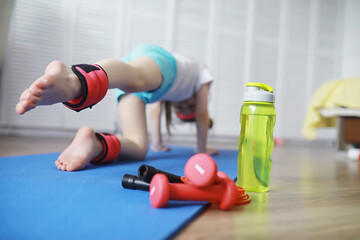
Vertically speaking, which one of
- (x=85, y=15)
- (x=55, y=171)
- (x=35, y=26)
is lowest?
(x=55, y=171)

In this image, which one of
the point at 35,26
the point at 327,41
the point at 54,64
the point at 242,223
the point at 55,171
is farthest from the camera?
the point at 327,41

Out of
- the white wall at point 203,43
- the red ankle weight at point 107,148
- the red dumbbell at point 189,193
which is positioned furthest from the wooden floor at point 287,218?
the white wall at point 203,43

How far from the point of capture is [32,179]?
2.18 feet

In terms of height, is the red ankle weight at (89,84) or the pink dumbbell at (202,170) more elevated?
the red ankle weight at (89,84)

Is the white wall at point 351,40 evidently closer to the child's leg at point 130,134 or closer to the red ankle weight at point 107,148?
the child's leg at point 130,134

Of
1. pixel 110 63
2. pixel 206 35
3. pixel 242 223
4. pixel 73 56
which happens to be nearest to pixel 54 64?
pixel 110 63

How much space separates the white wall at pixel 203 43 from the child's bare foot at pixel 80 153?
157 cm

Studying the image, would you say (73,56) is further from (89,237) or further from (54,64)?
(89,237)

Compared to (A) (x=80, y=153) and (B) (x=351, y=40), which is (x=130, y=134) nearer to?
(A) (x=80, y=153)

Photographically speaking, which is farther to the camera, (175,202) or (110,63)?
(110,63)

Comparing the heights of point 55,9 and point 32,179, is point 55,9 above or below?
above

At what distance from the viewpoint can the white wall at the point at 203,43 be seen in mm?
2189

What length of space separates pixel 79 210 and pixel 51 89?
0.27 meters

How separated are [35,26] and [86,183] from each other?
1984mm
